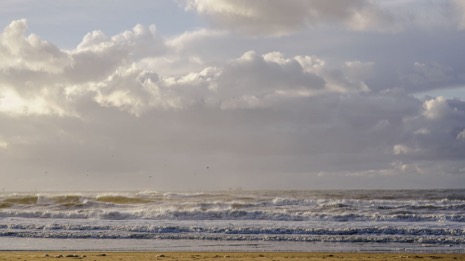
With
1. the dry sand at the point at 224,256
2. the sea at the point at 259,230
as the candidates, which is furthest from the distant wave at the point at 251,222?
the dry sand at the point at 224,256

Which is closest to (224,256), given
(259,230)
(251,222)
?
(259,230)

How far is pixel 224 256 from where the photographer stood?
2133 cm

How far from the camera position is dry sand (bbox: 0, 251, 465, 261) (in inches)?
811

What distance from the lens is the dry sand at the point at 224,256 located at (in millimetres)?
20594

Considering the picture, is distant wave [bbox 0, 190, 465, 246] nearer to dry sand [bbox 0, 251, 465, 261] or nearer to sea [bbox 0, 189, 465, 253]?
sea [bbox 0, 189, 465, 253]

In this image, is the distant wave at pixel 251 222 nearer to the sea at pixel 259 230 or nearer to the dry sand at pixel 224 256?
the sea at pixel 259 230

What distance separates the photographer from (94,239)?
95.2 ft

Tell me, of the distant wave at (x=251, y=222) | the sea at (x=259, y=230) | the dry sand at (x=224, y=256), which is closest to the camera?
the dry sand at (x=224, y=256)

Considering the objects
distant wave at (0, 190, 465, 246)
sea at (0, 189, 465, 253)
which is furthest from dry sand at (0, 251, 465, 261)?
distant wave at (0, 190, 465, 246)

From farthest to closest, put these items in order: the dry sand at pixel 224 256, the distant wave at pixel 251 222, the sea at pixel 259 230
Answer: the distant wave at pixel 251 222 < the sea at pixel 259 230 < the dry sand at pixel 224 256

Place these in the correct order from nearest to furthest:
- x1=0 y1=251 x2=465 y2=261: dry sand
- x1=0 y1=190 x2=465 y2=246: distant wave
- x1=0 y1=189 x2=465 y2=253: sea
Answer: x1=0 y1=251 x2=465 y2=261: dry sand < x1=0 y1=189 x2=465 y2=253: sea < x1=0 y1=190 x2=465 y2=246: distant wave

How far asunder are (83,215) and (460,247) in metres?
24.9

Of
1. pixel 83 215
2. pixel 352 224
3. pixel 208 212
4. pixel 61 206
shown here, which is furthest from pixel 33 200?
pixel 352 224

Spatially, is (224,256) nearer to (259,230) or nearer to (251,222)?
(259,230)
